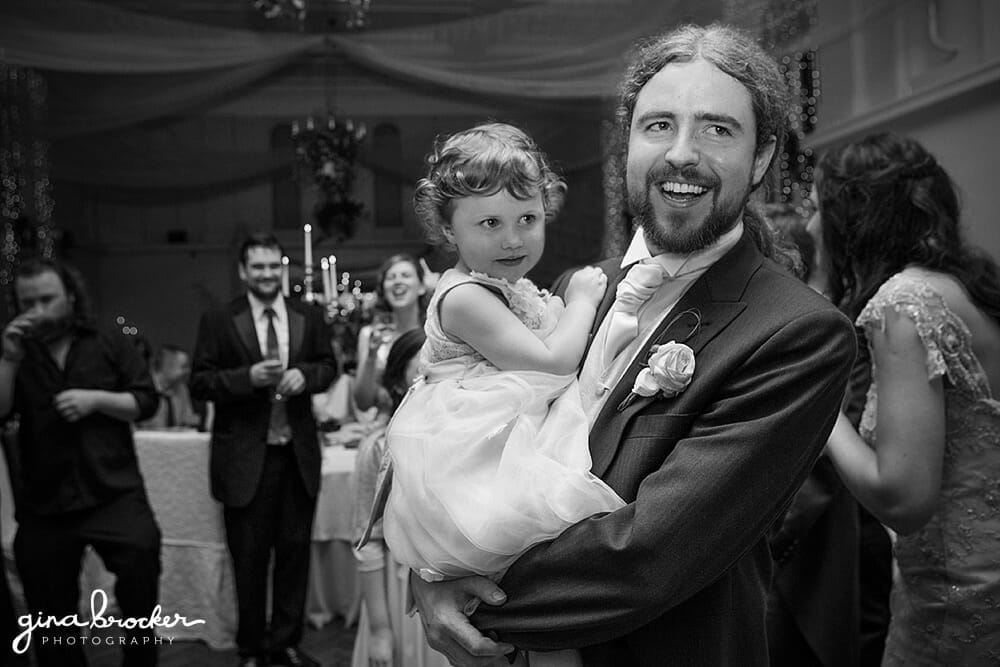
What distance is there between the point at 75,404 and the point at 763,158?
272cm

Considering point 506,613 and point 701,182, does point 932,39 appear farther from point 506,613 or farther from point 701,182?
point 506,613

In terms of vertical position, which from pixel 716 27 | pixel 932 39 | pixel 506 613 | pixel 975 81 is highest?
pixel 932 39

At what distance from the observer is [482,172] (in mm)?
1542

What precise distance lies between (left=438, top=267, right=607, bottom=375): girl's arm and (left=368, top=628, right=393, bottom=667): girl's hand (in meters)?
1.07

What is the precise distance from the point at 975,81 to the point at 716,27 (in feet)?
11.1

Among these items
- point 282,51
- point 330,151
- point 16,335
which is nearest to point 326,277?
point 330,151

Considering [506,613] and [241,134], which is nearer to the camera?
[506,613]

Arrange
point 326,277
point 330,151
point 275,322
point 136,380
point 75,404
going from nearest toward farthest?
point 75,404 → point 136,380 → point 275,322 → point 326,277 → point 330,151

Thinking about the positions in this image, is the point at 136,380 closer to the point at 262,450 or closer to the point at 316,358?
the point at 262,450

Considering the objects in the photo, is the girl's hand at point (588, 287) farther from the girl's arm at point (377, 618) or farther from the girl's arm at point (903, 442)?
the girl's arm at point (377, 618)

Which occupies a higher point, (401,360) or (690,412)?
(690,412)

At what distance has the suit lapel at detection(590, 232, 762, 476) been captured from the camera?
134 cm

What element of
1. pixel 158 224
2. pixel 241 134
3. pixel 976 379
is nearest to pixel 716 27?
pixel 976 379

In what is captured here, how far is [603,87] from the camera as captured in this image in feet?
16.8
